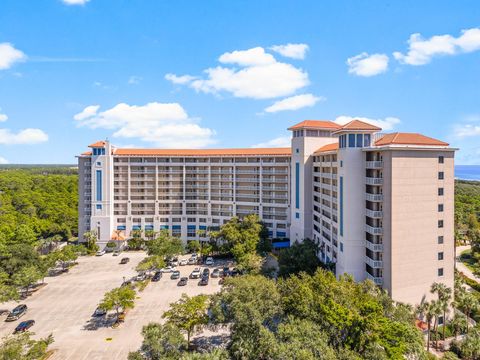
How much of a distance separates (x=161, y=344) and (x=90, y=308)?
21.2 metres

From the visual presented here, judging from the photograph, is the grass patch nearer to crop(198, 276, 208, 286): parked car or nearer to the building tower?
the building tower

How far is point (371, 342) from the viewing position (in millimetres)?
25094

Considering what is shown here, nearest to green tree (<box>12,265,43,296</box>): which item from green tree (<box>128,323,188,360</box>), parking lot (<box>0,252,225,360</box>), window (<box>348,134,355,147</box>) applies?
parking lot (<box>0,252,225,360</box>)

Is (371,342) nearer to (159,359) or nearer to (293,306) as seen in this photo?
(293,306)

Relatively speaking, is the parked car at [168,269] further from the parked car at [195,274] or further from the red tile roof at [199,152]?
the red tile roof at [199,152]

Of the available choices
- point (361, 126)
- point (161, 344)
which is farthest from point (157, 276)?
point (361, 126)

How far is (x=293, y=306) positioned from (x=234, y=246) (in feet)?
92.0

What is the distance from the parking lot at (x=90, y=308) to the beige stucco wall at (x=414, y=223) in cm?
2555

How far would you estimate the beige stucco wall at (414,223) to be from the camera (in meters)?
36.0

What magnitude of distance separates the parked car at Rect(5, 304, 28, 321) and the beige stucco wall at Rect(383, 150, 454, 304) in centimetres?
4436

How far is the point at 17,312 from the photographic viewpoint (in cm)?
3834

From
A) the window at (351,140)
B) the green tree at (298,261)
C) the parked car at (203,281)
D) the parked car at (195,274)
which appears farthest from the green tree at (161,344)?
the window at (351,140)

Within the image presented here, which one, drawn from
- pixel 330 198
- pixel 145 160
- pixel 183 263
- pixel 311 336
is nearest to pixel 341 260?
pixel 330 198

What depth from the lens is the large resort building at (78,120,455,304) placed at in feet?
120
